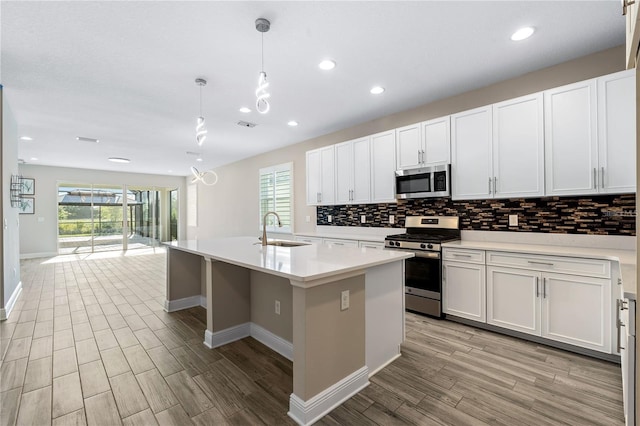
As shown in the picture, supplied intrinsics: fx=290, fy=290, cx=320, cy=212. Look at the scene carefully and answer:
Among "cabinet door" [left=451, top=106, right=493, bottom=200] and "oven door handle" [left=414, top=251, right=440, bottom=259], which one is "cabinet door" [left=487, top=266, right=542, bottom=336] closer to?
"oven door handle" [left=414, top=251, right=440, bottom=259]

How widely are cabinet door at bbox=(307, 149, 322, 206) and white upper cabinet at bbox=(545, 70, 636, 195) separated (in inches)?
→ 126

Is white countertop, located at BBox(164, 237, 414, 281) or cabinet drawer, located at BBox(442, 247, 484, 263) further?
cabinet drawer, located at BBox(442, 247, 484, 263)

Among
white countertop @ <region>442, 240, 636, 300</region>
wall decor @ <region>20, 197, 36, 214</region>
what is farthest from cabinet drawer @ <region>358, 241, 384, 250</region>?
wall decor @ <region>20, 197, 36, 214</region>

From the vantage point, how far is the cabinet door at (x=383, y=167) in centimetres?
401

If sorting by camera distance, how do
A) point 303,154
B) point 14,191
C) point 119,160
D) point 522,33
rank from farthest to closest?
point 119,160
point 303,154
point 14,191
point 522,33

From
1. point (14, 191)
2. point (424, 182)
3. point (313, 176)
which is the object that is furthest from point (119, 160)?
point (424, 182)

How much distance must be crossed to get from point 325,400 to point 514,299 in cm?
208

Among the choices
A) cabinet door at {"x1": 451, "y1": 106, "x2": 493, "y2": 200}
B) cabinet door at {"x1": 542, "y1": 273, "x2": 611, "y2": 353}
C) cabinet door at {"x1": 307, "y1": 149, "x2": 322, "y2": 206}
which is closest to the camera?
cabinet door at {"x1": 542, "y1": 273, "x2": 611, "y2": 353}

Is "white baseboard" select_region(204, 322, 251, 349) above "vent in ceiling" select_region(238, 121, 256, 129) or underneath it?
underneath

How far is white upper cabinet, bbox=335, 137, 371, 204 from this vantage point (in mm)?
4352

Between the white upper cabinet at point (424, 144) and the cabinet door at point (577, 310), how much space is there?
1.68 metres

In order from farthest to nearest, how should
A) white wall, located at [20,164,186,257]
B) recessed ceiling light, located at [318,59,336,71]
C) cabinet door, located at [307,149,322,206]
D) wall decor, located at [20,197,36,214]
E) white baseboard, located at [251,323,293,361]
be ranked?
1. white wall, located at [20,164,186,257]
2. wall decor, located at [20,197,36,214]
3. cabinet door, located at [307,149,322,206]
4. recessed ceiling light, located at [318,59,336,71]
5. white baseboard, located at [251,323,293,361]

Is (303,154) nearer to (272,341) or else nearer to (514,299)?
(272,341)

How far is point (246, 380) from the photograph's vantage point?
2.11 metres
